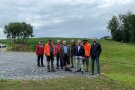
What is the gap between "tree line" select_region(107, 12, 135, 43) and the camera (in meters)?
145

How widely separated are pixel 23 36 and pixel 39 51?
131 m

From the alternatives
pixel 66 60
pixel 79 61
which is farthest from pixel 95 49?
pixel 66 60

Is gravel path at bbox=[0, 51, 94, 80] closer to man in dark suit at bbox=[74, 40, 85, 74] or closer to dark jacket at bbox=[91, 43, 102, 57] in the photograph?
man in dark suit at bbox=[74, 40, 85, 74]

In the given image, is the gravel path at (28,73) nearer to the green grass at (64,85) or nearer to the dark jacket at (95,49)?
the dark jacket at (95,49)

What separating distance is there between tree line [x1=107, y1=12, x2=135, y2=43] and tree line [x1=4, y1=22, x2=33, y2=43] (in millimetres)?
30699

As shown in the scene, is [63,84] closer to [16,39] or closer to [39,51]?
[39,51]

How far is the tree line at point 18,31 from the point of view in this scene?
163 meters

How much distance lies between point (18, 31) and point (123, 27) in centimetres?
4068

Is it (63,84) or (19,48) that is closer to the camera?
(63,84)

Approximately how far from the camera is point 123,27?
150250 millimetres

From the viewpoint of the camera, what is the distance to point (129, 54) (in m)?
59.5

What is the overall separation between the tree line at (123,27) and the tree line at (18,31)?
30699 mm

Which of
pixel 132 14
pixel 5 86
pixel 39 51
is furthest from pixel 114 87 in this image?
pixel 132 14

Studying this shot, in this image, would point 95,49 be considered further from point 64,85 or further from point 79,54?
point 64,85
